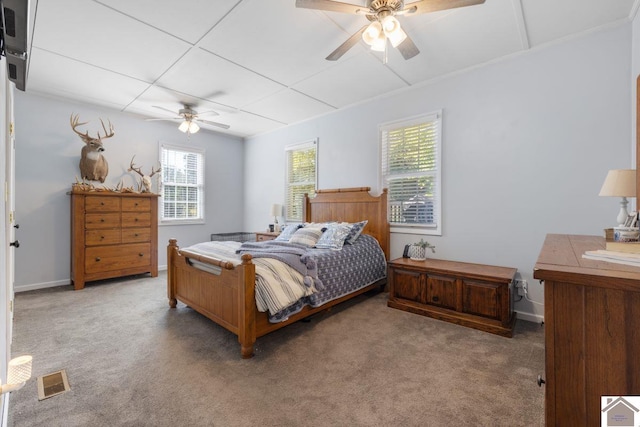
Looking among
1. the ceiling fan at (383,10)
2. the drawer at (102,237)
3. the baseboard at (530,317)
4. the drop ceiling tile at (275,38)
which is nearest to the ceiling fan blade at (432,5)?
the ceiling fan at (383,10)

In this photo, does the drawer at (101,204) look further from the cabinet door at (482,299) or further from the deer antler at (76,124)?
the cabinet door at (482,299)

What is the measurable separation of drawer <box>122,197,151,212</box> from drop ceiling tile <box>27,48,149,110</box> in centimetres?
143

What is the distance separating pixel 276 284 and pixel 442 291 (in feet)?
5.74

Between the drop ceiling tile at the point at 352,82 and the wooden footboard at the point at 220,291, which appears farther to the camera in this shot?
the drop ceiling tile at the point at 352,82

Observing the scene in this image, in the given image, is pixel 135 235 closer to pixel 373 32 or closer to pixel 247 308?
pixel 247 308

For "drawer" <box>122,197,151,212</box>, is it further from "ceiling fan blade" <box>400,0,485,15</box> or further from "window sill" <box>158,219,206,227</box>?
"ceiling fan blade" <box>400,0,485,15</box>

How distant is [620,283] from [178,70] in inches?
153

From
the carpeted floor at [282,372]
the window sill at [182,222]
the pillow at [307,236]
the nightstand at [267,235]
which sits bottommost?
the carpeted floor at [282,372]

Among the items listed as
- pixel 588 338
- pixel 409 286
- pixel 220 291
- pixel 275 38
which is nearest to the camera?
pixel 588 338

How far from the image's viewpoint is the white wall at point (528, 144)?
98.5 inches

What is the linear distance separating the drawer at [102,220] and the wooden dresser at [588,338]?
4970 millimetres

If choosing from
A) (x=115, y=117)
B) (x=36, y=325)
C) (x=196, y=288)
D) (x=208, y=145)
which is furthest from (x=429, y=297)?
(x=115, y=117)

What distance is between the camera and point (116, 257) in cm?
422

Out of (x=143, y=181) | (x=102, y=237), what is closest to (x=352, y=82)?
(x=143, y=181)
